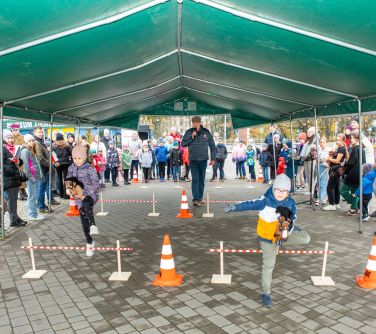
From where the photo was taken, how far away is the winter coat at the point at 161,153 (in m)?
15.6

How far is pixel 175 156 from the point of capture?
1548 centimetres

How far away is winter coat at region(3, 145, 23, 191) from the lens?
23.1 ft

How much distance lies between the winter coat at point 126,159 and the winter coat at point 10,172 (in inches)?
300

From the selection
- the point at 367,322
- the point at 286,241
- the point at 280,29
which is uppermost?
the point at 280,29

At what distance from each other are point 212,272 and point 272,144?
9563mm

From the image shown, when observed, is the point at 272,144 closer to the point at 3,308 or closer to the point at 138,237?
the point at 138,237

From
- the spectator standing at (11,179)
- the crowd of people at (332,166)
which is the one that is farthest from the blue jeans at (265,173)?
the spectator standing at (11,179)

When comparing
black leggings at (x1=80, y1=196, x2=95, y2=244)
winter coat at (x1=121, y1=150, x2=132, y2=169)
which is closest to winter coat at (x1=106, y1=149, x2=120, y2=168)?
winter coat at (x1=121, y1=150, x2=132, y2=169)

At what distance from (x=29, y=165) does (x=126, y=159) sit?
22.8 ft

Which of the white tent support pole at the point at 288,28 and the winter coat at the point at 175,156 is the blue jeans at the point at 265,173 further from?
the white tent support pole at the point at 288,28

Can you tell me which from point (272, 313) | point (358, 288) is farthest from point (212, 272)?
point (358, 288)

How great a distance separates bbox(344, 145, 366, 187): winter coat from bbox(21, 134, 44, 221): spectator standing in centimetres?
731

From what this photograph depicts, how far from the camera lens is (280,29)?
4340mm

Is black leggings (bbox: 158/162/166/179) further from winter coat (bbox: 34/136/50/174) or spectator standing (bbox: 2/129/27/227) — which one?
spectator standing (bbox: 2/129/27/227)
